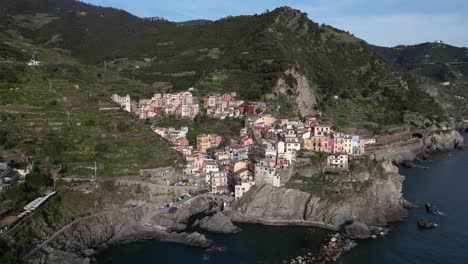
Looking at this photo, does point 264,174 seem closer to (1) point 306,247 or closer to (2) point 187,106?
(1) point 306,247

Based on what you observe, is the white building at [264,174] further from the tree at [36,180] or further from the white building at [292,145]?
the tree at [36,180]

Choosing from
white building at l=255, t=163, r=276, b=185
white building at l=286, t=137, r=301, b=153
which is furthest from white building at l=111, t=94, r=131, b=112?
white building at l=255, t=163, r=276, b=185

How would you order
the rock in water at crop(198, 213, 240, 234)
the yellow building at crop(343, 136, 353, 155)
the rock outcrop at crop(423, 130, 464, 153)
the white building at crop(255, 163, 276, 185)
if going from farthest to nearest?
the rock outcrop at crop(423, 130, 464, 153), the yellow building at crop(343, 136, 353, 155), the white building at crop(255, 163, 276, 185), the rock in water at crop(198, 213, 240, 234)

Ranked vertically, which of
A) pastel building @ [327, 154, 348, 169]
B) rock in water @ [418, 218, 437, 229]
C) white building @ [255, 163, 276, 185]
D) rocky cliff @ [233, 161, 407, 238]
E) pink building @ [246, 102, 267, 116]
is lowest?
rock in water @ [418, 218, 437, 229]

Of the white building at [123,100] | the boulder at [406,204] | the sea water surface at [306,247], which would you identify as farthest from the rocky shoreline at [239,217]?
the white building at [123,100]

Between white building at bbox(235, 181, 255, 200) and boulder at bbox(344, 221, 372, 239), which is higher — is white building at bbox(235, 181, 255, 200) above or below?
above

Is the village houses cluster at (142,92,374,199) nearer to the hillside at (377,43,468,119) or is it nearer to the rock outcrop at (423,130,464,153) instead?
the rock outcrop at (423,130,464,153)
